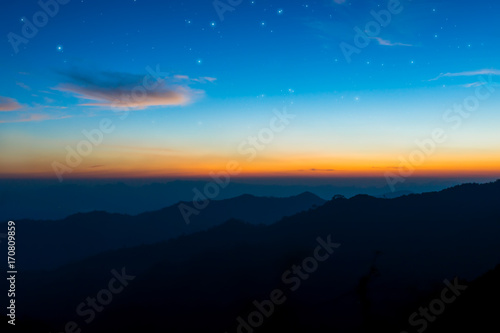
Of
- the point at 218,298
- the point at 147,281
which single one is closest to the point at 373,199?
the point at 218,298

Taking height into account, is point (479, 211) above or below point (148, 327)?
above

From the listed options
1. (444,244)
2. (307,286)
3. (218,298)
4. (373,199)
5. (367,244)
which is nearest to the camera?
(307,286)

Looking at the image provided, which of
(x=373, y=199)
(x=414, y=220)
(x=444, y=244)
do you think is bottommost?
(x=444, y=244)

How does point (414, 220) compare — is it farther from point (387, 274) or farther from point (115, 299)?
point (115, 299)

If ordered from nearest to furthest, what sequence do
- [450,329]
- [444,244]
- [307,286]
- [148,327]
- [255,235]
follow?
[450,329]
[148,327]
[307,286]
[444,244]
[255,235]

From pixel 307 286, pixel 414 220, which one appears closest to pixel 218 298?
pixel 307 286

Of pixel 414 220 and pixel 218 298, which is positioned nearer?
pixel 218 298
